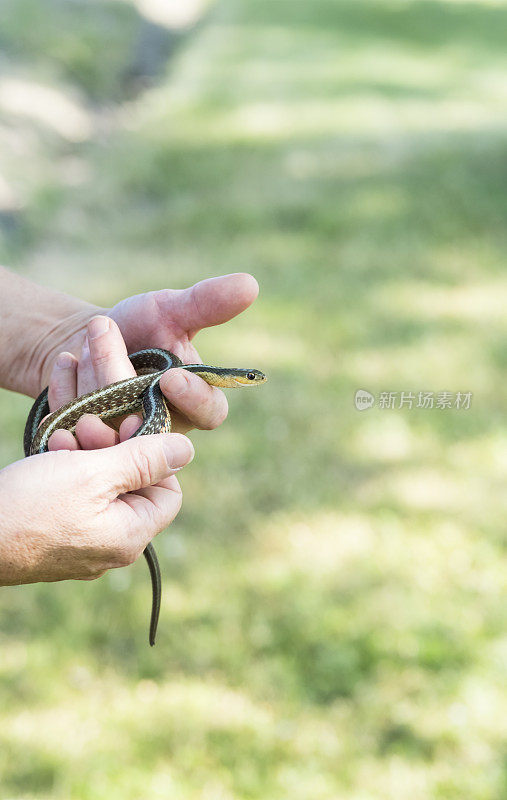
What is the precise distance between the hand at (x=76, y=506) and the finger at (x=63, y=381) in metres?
0.98

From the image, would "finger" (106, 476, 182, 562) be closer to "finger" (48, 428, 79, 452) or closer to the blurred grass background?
"finger" (48, 428, 79, 452)

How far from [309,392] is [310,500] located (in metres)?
1.75

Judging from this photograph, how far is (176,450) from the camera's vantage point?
118 inches

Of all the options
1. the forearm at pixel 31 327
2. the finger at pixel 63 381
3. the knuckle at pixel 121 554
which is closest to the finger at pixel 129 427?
the knuckle at pixel 121 554

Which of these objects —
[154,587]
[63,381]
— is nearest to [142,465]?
[154,587]

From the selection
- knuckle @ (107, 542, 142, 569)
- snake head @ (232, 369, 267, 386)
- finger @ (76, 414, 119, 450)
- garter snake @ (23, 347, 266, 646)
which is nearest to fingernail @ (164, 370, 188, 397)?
garter snake @ (23, 347, 266, 646)

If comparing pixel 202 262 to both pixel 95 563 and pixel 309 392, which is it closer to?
pixel 309 392

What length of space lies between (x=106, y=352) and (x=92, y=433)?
0.45 metres

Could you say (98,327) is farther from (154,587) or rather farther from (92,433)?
(154,587)

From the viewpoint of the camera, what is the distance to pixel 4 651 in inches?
191

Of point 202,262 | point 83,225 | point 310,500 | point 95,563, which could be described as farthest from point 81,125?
point 95,563

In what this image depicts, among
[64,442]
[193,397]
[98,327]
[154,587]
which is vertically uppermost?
[98,327]

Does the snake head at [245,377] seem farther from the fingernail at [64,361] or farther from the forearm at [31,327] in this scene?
the forearm at [31,327]

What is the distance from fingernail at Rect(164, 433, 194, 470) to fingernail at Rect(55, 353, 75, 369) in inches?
41.3
